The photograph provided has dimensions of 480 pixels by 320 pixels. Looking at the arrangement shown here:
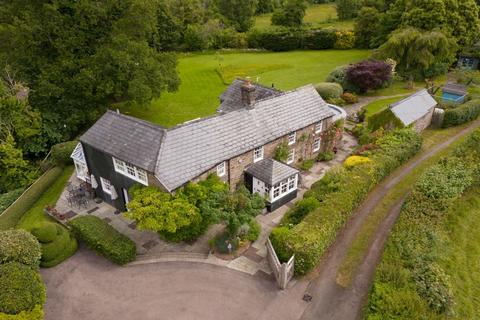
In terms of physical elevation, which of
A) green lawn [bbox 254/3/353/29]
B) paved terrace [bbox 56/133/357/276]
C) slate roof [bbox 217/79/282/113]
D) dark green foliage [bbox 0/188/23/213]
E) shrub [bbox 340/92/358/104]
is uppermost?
slate roof [bbox 217/79/282/113]

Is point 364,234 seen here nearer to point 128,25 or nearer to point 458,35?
point 128,25

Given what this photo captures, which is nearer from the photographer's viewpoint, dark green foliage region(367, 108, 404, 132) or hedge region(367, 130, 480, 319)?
hedge region(367, 130, 480, 319)

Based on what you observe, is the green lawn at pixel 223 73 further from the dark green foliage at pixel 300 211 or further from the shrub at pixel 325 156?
the dark green foliage at pixel 300 211

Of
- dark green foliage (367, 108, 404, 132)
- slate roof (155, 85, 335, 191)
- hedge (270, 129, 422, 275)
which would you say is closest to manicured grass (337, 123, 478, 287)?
hedge (270, 129, 422, 275)

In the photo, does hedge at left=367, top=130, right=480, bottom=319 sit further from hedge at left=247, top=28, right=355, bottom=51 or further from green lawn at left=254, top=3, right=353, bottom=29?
green lawn at left=254, top=3, right=353, bottom=29

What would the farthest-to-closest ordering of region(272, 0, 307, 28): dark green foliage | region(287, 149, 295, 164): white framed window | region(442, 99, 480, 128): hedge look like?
region(272, 0, 307, 28): dark green foliage, region(442, 99, 480, 128): hedge, region(287, 149, 295, 164): white framed window

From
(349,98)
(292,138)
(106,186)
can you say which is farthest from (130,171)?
(349,98)

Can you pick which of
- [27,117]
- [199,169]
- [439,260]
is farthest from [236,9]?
[439,260]

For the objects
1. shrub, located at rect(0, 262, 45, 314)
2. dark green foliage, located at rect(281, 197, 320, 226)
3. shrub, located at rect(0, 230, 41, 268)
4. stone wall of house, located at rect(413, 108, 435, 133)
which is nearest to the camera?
shrub, located at rect(0, 262, 45, 314)
